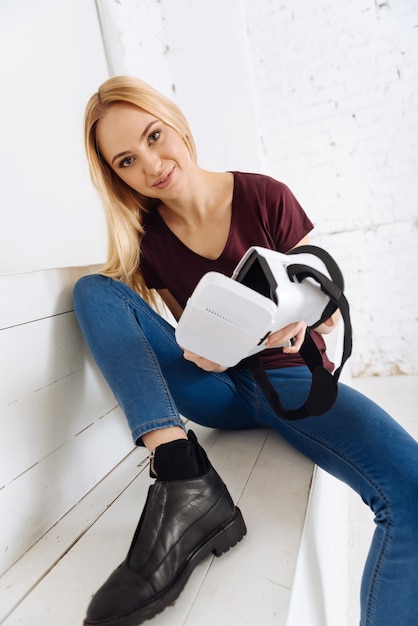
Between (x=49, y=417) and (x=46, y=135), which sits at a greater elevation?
(x=46, y=135)

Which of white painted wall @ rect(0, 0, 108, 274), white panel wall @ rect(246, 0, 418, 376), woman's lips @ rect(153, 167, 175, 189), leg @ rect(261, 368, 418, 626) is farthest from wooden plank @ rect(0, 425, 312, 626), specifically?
white panel wall @ rect(246, 0, 418, 376)

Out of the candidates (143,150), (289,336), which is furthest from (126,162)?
(289,336)

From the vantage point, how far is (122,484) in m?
1.01

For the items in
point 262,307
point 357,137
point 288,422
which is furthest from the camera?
point 357,137

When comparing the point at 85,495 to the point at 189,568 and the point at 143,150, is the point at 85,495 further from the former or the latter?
the point at 143,150

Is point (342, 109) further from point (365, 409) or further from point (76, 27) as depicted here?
point (365, 409)

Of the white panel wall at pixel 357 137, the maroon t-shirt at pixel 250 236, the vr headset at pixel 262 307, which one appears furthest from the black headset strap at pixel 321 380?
the white panel wall at pixel 357 137

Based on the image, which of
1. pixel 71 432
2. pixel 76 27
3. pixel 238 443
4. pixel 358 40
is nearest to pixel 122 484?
pixel 71 432

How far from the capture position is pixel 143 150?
3.15 feet

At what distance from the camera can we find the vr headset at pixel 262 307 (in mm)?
599

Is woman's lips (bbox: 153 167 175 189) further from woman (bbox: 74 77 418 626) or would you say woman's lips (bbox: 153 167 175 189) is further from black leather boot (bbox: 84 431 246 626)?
black leather boot (bbox: 84 431 246 626)

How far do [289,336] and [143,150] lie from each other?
512 millimetres

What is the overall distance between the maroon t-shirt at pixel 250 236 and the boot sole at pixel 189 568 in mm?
365

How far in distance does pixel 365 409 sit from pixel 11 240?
Answer: 105cm
